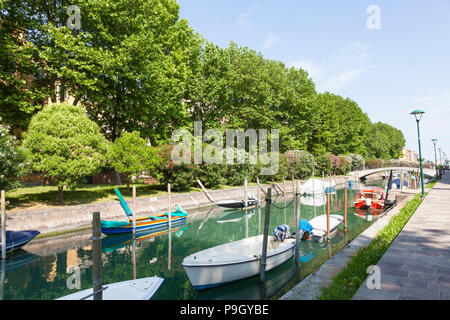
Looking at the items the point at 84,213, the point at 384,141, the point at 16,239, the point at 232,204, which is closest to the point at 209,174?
the point at 232,204

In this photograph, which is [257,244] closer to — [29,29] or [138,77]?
[138,77]

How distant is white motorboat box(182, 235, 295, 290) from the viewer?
796 cm

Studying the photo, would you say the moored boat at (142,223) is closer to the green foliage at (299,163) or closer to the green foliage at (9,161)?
the green foliage at (9,161)

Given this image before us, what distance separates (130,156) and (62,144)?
214 inches

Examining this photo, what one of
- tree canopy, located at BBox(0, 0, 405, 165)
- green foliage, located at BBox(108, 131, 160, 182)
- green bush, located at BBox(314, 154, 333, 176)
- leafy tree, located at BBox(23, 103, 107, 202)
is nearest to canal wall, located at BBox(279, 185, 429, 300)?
leafy tree, located at BBox(23, 103, 107, 202)

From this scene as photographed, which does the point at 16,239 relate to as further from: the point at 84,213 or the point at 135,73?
the point at 135,73

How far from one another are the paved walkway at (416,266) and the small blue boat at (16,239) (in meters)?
14.3

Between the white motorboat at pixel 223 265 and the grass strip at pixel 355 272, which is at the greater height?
the grass strip at pixel 355 272

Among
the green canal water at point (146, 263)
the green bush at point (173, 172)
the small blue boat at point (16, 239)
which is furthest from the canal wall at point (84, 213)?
the green bush at point (173, 172)

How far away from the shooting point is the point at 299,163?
41.2 m

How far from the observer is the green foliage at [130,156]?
67.2 feet

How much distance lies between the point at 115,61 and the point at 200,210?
14930mm

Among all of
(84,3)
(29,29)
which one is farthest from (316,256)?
(29,29)

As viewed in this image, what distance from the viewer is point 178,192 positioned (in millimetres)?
25766
